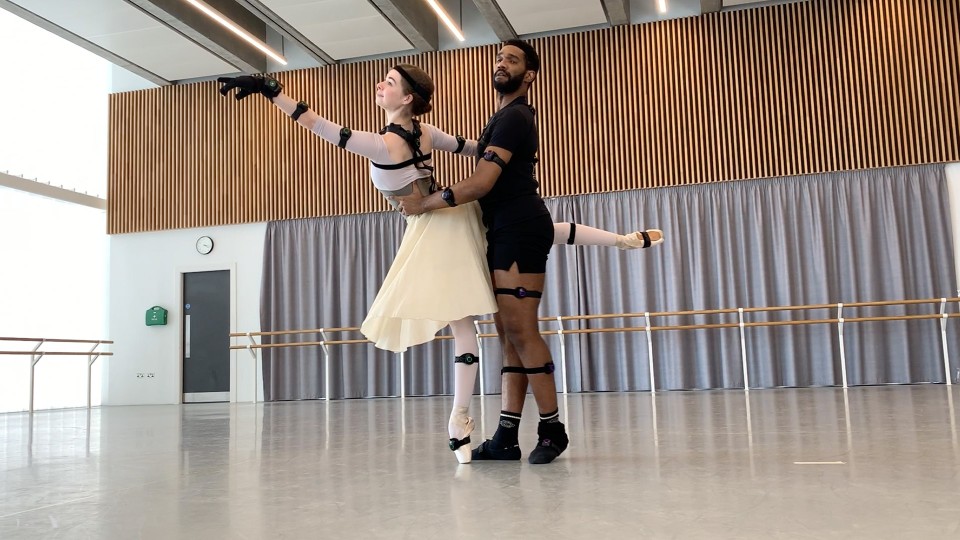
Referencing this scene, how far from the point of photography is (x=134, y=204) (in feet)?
42.0

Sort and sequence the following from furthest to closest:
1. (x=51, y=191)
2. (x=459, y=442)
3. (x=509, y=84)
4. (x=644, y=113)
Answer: (x=51, y=191) < (x=644, y=113) < (x=509, y=84) < (x=459, y=442)

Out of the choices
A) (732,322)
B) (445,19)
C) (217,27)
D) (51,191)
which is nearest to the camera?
(445,19)

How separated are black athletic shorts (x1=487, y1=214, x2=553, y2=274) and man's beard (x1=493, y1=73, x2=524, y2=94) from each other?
0.58 metres

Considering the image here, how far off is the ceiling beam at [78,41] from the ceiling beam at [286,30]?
2253mm

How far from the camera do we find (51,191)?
467 inches

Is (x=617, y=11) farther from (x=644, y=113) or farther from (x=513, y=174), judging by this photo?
(x=513, y=174)

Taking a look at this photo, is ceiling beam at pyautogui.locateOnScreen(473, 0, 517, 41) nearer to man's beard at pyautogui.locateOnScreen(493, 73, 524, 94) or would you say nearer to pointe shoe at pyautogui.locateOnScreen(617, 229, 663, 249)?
man's beard at pyautogui.locateOnScreen(493, 73, 524, 94)

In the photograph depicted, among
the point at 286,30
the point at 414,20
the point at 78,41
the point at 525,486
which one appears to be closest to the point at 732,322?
the point at 414,20

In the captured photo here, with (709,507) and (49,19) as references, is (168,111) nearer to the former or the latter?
(49,19)

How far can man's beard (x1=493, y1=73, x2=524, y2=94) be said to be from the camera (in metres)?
3.32

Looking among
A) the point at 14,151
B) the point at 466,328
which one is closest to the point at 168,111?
the point at 14,151

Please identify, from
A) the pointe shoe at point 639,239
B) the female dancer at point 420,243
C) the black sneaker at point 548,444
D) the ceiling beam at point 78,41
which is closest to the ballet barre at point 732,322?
the ceiling beam at point 78,41

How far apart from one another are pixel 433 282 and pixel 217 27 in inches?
354

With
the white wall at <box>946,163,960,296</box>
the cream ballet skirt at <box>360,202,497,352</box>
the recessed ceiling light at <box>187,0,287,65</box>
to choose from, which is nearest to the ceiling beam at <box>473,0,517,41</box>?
the recessed ceiling light at <box>187,0,287,65</box>
